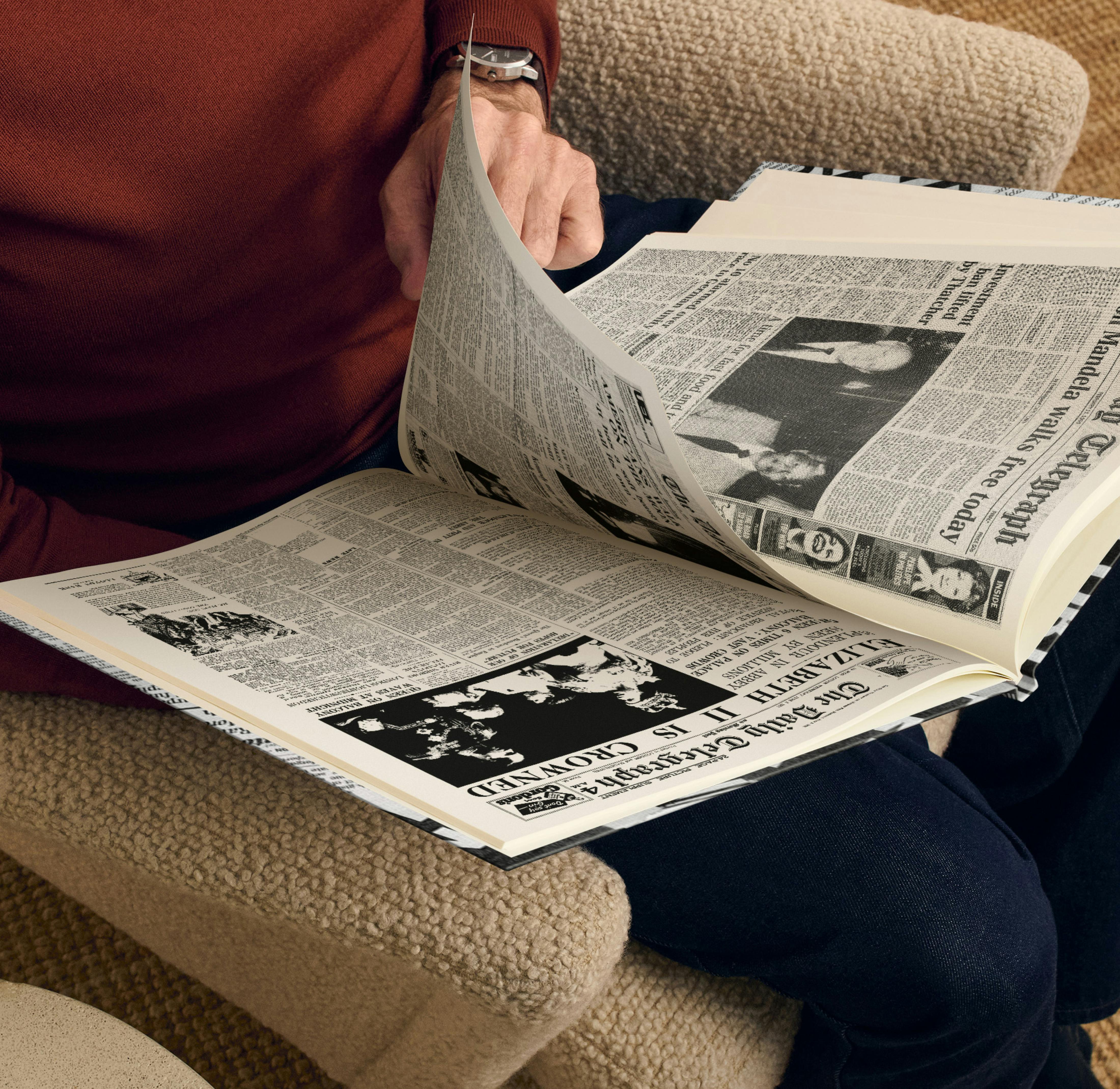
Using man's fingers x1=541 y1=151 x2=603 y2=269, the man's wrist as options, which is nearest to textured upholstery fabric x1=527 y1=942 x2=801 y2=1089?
man's fingers x1=541 y1=151 x2=603 y2=269

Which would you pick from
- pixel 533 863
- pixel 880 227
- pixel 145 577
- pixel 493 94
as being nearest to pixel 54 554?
pixel 145 577

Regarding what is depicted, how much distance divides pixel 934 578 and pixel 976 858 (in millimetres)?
214

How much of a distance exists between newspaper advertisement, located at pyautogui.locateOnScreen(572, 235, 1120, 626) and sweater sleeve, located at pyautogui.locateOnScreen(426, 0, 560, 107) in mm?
198

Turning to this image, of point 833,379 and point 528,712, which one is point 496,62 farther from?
point 528,712

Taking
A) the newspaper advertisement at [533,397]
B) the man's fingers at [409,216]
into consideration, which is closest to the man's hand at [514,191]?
the man's fingers at [409,216]

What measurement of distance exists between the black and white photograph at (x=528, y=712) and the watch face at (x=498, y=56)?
44 centimetres

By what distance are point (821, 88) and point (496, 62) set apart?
25 cm

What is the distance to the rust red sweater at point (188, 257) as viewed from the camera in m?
0.49

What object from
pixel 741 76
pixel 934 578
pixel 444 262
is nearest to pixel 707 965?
pixel 934 578

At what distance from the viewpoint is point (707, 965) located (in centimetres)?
52

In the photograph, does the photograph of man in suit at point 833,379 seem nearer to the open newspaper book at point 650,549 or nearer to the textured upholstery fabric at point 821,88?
the open newspaper book at point 650,549

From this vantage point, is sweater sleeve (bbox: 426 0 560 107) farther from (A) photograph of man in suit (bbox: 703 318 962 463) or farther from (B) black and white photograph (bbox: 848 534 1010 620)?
(B) black and white photograph (bbox: 848 534 1010 620)

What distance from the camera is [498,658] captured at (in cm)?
40

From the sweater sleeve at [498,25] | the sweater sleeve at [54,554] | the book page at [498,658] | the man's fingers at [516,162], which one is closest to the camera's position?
the book page at [498,658]
